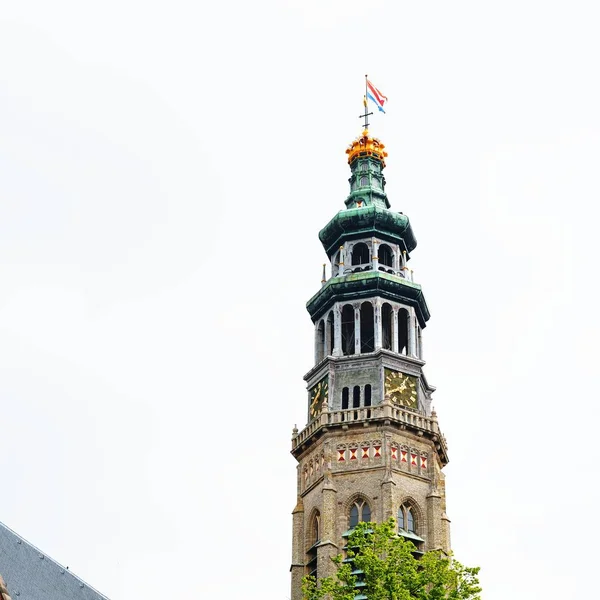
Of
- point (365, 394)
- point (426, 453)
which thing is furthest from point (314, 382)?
point (426, 453)

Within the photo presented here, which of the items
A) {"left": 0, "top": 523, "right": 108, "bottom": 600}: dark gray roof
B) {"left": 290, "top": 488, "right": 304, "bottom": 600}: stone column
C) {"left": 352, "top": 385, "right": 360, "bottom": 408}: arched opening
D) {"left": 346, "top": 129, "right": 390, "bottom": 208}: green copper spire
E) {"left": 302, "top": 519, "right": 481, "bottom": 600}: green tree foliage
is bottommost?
{"left": 302, "top": 519, "right": 481, "bottom": 600}: green tree foliage

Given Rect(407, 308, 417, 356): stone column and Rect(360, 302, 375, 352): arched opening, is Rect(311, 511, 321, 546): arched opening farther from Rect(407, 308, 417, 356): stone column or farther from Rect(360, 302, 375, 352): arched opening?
Rect(407, 308, 417, 356): stone column

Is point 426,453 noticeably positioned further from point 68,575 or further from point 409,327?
point 68,575

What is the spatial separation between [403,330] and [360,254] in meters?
7.18

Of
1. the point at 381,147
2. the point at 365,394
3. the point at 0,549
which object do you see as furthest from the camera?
the point at 381,147

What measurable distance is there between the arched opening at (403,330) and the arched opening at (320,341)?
552 centimetres

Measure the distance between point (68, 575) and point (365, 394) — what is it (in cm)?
2468

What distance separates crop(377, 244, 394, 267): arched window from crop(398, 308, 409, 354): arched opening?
14.4 ft

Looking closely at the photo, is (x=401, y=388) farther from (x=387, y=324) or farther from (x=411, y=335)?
(x=387, y=324)

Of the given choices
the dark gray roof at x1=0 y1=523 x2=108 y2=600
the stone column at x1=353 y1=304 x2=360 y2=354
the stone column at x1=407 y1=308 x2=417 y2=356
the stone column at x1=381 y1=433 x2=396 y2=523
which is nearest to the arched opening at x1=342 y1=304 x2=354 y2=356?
the stone column at x1=353 y1=304 x2=360 y2=354

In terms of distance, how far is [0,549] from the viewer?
209 feet

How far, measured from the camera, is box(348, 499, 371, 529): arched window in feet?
251

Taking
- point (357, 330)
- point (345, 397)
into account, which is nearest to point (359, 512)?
point (345, 397)

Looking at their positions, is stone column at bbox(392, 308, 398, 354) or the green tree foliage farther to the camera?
stone column at bbox(392, 308, 398, 354)
